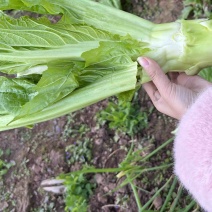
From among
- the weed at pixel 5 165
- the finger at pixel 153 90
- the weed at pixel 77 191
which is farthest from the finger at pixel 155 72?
the weed at pixel 5 165

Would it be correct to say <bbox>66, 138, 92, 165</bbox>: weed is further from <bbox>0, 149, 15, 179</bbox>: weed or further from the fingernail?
the fingernail

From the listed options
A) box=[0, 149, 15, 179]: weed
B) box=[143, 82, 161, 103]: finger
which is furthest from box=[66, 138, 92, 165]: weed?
box=[143, 82, 161, 103]: finger

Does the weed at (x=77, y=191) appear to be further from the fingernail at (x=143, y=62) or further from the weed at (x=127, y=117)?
the fingernail at (x=143, y=62)

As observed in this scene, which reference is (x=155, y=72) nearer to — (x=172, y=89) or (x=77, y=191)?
(x=172, y=89)

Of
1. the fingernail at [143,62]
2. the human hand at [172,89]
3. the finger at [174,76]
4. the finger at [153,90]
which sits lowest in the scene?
the finger at [153,90]

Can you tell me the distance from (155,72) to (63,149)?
157cm

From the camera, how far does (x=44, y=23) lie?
1801 mm

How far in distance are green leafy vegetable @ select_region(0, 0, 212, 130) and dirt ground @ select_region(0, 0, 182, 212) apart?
94 centimetres

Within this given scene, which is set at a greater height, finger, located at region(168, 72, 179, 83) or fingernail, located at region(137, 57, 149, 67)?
fingernail, located at region(137, 57, 149, 67)

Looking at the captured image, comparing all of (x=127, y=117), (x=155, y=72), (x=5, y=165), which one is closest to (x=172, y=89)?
(x=155, y=72)

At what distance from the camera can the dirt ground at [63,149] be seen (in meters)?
2.66

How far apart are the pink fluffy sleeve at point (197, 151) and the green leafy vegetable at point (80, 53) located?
45 cm

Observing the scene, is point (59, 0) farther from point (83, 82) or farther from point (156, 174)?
point (156, 174)

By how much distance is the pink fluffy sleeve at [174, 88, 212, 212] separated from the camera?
1.16m
